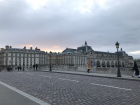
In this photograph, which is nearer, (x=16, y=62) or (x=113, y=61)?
(x=16, y=62)

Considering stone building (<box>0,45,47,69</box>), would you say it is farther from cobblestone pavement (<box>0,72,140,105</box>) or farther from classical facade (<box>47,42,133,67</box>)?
cobblestone pavement (<box>0,72,140,105</box>)

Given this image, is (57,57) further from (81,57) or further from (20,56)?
(20,56)

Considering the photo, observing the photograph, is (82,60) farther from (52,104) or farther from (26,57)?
(52,104)

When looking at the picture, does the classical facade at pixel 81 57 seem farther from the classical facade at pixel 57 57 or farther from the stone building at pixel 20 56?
the stone building at pixel 20 56

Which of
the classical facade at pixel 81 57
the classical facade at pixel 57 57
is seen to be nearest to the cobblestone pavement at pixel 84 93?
the classical facade at pixel 57 57

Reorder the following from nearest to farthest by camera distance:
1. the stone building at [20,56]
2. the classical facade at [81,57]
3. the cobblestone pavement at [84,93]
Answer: the cobblestone pavement at [84,93] → the stone building at [20,56] → the classical facade at [81,57]

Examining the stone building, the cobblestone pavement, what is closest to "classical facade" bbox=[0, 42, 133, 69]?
the stone building

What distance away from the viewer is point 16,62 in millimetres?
110812

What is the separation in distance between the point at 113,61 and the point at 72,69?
157 meters

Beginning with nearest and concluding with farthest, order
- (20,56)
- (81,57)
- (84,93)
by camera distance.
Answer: (84,93) < (20,56) < (81,57)

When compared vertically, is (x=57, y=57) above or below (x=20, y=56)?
below

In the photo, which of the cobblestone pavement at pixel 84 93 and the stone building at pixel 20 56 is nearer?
the cobblestone pavement at pixel 84 93

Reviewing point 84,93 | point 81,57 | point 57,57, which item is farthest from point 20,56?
point 84,93

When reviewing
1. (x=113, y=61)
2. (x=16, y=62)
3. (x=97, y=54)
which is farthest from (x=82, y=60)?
(x=16, y=62)
